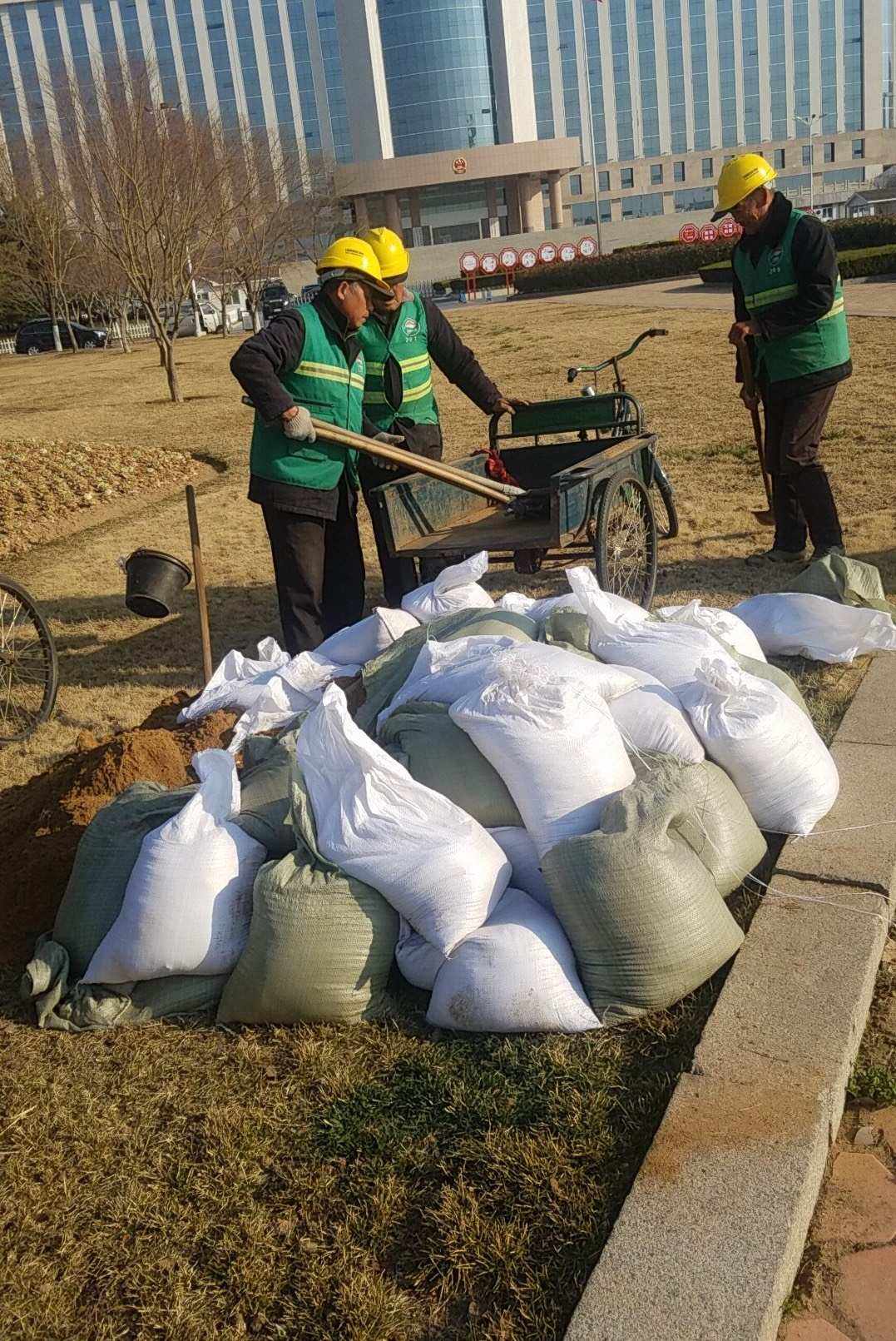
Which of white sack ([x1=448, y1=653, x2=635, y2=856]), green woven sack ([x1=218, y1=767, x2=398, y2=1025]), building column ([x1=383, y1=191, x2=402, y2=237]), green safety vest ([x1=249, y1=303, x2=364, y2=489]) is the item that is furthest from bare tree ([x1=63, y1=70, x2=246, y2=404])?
building column ([x1=383, y1=191, x2=402, y2=237])

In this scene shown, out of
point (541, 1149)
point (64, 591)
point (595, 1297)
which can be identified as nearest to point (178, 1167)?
point (541, 1149)

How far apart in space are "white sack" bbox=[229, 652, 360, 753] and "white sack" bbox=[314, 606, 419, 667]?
0.14 ft

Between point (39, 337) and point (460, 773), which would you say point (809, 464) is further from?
point (39, 337)

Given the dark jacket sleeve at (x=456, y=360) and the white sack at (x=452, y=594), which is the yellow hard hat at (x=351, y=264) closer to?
the dark jacket sleeve at (x=456, y=360)

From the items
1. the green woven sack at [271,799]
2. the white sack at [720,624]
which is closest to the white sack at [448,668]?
the green woven sack at [271,799]

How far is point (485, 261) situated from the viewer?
155ft

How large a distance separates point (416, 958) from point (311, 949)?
0.89 feet

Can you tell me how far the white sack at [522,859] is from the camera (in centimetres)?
296

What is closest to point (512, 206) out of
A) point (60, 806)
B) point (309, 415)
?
point (309, 415)

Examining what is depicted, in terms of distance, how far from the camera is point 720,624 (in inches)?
162

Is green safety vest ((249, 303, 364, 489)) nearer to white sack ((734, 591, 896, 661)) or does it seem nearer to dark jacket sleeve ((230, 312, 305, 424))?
dark jacket sleeve ((230, 312, 305, 424))

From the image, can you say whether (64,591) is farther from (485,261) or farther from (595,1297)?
(485,261)

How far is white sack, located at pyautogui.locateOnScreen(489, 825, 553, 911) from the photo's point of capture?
9.70 feet

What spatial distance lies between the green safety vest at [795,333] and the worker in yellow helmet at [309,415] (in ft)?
6.67
